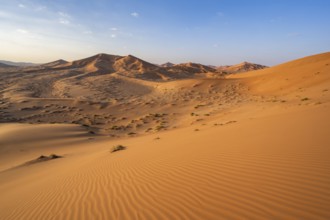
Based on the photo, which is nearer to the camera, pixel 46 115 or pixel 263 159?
pixel 263 159

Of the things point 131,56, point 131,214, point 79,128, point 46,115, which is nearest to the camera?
point 131,214

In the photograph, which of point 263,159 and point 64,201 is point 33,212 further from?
point 263,159

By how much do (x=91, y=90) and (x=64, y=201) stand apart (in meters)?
32.7

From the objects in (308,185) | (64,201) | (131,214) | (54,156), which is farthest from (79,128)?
(308,185)

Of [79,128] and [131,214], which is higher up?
[131,214]

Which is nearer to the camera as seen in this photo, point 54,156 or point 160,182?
point 160,182

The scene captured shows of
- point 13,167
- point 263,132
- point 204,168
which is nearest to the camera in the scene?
point 204,168

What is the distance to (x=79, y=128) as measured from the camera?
18031 millimetres

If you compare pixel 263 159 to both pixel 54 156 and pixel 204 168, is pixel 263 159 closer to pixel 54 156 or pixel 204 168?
pixel 204 168

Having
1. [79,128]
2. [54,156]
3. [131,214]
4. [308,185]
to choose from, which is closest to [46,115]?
[79,128]

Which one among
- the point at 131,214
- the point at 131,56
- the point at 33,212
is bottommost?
the point at 33,212

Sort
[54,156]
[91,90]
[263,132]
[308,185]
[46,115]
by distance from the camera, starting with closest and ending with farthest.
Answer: [308,185]
[263,132]
[54,156]
[46,115]
[91,90]

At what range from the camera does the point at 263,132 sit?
7488 mm

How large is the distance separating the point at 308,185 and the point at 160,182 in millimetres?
2510
